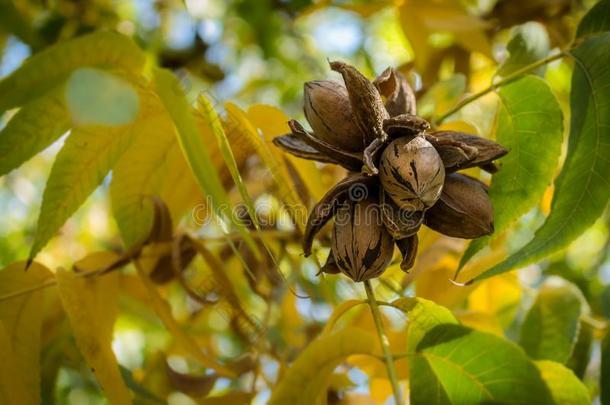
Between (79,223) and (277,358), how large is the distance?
212 centimetres

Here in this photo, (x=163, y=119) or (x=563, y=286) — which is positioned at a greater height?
(x=163, y=119)

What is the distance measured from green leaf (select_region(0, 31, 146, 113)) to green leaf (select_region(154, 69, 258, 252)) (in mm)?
430

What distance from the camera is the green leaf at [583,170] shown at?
1.77m

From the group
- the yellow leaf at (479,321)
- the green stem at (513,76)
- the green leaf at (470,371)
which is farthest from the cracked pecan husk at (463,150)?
the yellow leaf at (479,321)

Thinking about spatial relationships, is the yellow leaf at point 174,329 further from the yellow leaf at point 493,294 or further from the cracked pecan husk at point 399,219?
the yellow leaf at point 493,294

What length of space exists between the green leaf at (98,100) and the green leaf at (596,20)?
125 cm

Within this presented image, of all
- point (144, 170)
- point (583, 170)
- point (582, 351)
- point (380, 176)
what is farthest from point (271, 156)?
point (582, 351)

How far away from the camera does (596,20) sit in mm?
1999

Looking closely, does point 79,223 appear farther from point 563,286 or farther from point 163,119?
point 563,286

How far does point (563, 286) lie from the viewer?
7.74 ft

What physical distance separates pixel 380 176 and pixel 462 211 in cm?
20

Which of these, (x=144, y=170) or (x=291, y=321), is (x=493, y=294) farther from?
(x=144, y=170)

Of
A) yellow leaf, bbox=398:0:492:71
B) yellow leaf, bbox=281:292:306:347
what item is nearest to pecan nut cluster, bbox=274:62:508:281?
yellow leaf, bbox=398:0:492:71

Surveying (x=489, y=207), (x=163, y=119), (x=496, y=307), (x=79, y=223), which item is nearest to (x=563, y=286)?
(x=496, y=307)
